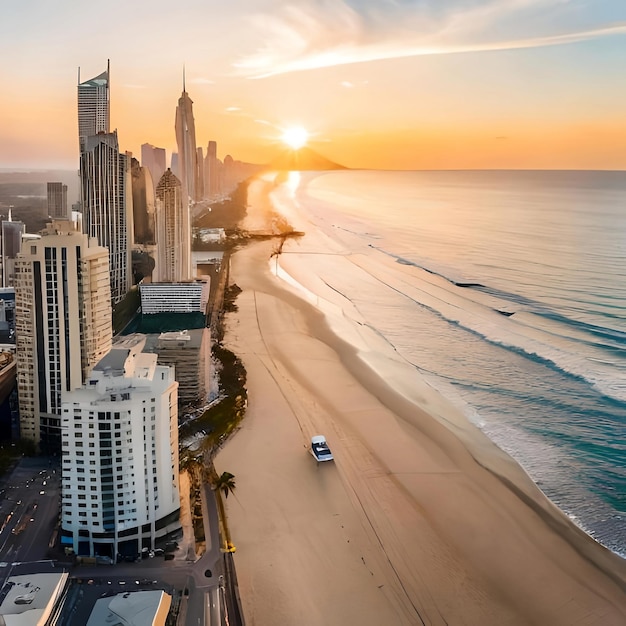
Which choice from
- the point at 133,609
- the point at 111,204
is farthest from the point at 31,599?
the point at 111,204

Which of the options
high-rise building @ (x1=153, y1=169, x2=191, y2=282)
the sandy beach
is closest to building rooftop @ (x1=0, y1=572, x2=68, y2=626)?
the sandy beach

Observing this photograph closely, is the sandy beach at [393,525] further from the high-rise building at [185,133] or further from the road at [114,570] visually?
the high-rise building at [185,133]

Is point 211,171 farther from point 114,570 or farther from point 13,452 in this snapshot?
point 114,570

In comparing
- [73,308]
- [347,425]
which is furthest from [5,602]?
[347,425]

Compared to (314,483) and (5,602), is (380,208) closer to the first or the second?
(314,483)

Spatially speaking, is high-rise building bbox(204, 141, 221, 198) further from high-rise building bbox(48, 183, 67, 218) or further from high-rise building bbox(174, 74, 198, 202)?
high-rise building bbox(48, 183, 67, 218)

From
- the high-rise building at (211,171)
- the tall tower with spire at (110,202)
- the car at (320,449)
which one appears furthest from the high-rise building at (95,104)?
the high-rise building at (211,171)
